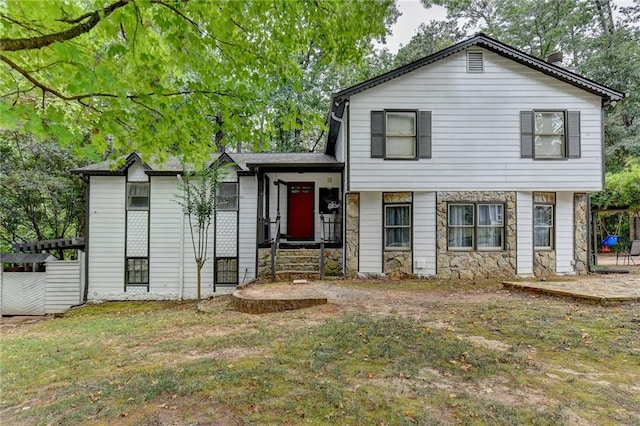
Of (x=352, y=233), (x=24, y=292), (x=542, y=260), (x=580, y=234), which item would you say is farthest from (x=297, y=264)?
(x=24, y=292)

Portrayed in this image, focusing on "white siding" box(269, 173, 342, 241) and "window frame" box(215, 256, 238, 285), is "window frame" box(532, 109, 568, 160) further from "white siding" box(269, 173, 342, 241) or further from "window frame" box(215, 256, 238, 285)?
"window frame" box(215, 256, 238, 285)

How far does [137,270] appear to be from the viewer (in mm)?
11977

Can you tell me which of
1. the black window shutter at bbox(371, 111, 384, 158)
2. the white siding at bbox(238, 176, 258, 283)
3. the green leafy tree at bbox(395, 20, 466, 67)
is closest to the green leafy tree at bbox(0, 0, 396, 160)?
the black window shutter at bbox(371, 111, 384, 158)

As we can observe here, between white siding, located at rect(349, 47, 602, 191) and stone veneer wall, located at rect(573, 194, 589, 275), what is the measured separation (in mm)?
796

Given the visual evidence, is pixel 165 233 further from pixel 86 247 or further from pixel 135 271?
pixel 86 247

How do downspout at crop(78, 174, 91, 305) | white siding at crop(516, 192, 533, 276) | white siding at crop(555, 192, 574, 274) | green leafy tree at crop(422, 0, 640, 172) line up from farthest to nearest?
green leafy tree at crop(422, 0, 640, 172)
downspout at crop(78, 174, 91, 305)
white siding at crop(555, 192, 574, 274)
white siding at crop(516, 192, 533, 276)

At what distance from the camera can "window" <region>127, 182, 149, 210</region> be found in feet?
39.4

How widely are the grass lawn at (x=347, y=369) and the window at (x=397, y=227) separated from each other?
13.5ft

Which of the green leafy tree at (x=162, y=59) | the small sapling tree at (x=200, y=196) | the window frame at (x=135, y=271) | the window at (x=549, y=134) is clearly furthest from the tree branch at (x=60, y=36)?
the window at (x=549, y=134)

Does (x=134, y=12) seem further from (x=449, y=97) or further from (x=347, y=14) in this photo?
(x=449, y=97)

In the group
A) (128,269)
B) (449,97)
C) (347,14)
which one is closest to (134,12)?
(347,14)

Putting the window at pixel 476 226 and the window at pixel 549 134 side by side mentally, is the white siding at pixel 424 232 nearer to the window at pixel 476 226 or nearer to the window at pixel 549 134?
the window at pixel 476 226

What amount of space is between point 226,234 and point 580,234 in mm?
12041

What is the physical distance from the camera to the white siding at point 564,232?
10.3 metres
